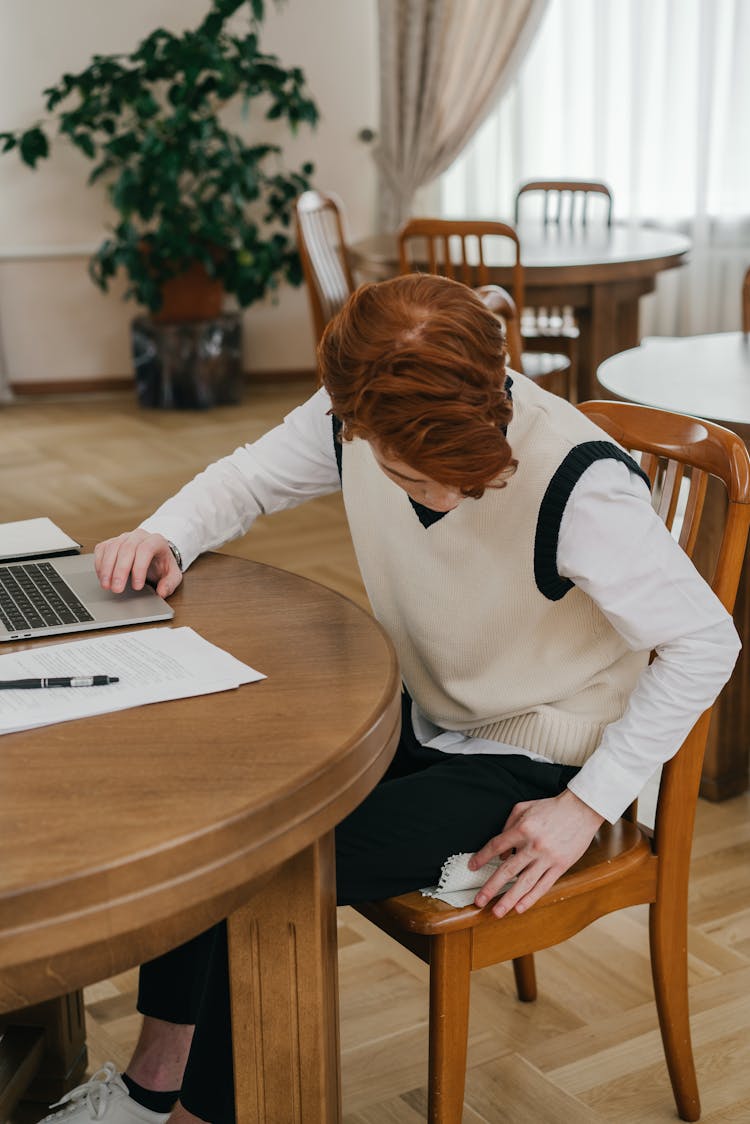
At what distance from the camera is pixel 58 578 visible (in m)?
1.29

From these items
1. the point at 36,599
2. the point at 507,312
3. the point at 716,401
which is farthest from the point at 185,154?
the point at 36,599

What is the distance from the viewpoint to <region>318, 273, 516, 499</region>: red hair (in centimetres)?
100

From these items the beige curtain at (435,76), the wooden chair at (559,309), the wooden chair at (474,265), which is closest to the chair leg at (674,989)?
the wooden chair at (474,265)

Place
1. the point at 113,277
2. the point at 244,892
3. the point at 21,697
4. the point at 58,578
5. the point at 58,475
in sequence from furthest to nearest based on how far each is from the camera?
the point at 113,277 → the point at 58,475 → the point at 58,578 → the point at 21,697 → the point at 244,892

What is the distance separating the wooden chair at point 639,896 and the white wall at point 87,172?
4.26 metres

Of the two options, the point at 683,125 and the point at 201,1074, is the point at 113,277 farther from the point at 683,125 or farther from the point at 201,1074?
the point at 201,1074

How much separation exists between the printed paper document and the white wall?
4.47 metres

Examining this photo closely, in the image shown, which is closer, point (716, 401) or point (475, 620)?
point (475, 620)

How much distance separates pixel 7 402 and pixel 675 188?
2.84m

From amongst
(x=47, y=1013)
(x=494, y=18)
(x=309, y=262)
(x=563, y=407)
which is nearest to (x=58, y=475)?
(x=309, y=262)

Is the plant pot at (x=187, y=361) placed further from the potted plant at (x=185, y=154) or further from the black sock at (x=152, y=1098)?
the black sock at (x=152, y=1098)

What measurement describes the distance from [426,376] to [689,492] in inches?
16.1

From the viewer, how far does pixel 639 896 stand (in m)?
1.29

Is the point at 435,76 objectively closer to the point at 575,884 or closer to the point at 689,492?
the point at 689,492
